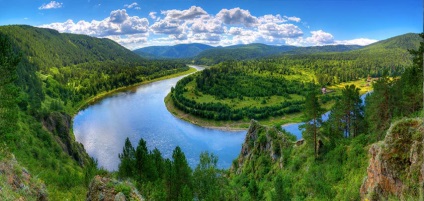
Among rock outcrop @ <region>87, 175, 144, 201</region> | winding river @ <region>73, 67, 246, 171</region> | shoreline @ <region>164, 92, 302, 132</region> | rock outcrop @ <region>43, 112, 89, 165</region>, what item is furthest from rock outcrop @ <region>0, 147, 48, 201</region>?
shoreline @ <region>164, 92, 302, 132</region>

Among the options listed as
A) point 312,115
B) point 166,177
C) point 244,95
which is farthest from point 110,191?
point 244,95

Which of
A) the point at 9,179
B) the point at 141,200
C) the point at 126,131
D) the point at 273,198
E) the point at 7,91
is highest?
the point at 7,91

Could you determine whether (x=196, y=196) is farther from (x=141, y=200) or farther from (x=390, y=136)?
(x=390, y=136)

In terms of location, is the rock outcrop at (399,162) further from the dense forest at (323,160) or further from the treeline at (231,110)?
the treeline at (231,110)

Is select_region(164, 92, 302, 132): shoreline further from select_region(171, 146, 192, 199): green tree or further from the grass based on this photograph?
select_region(171, 146, 192, 199): green tree

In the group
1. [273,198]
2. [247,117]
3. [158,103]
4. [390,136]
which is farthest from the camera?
[158,103]

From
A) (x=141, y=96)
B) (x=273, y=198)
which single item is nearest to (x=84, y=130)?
(x=141, y=96)
